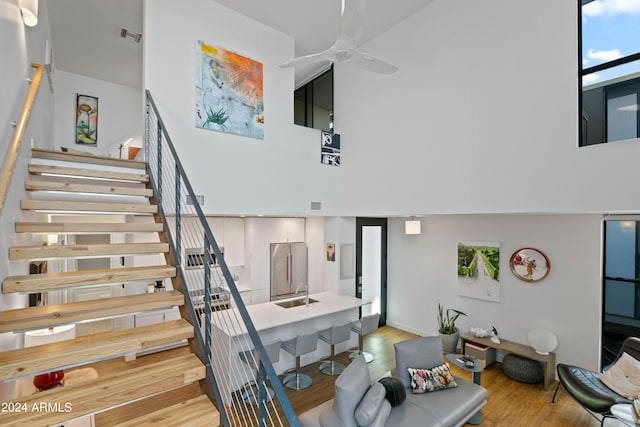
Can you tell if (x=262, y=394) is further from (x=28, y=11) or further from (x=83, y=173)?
(x=28, y=11)

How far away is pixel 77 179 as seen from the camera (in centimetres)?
350

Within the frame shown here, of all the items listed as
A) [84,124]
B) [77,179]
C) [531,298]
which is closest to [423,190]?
[531,298]

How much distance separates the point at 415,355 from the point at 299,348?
5.04 feet

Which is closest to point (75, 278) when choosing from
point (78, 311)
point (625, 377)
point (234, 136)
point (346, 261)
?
point (78, 311)

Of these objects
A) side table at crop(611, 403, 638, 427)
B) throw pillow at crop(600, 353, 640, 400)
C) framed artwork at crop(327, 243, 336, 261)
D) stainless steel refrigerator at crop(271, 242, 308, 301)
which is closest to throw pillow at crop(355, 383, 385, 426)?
side table at crop(611, 403, 638, 427)

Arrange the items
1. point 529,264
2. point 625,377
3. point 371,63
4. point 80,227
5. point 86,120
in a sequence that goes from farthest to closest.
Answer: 1. point 86,120
2. point 529,264
3. point 625,377
4. point 371,63
5. point 80,227

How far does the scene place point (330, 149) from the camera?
5.83m

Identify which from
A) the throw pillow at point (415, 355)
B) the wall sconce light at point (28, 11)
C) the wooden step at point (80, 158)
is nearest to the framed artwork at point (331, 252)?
the throw pillow at point (415, 355)

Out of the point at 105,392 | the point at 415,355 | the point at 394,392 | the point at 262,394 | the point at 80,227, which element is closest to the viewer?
the point at 262,394

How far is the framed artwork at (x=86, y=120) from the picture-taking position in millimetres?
6398

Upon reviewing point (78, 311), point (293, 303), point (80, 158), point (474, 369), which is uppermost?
point (80, 158)

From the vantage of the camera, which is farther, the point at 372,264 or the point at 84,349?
the point at 372,264

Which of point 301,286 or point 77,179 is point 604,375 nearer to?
point 301,286

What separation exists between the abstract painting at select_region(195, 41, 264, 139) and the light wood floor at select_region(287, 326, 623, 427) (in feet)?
12.7
